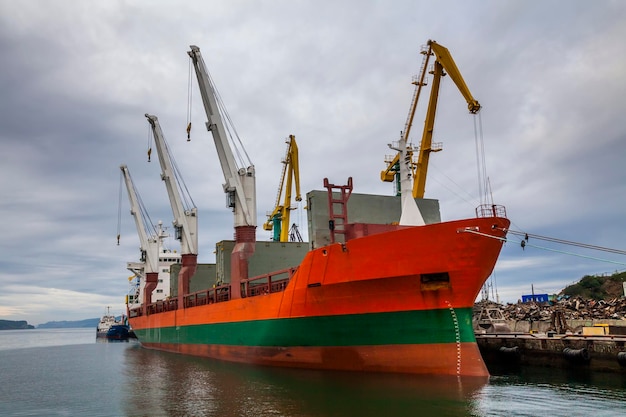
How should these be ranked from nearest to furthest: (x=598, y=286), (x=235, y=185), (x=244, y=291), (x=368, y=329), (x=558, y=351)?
(x=368, y=329) < (x=558, y=351) < (x=244, y=291) < (x=235, y=185) < (x=598, y=286)

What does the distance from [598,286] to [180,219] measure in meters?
44.5

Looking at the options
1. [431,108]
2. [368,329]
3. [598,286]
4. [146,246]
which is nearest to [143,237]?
[146,246]

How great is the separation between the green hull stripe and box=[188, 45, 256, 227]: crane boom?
19.7ft

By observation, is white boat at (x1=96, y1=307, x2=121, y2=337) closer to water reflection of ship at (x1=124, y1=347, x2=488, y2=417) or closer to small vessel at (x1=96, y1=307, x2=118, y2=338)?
small vessel at (x1=96, y1=307, x2=118, y2=338)

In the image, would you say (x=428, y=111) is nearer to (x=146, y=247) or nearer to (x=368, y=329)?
(x=368, y=329)

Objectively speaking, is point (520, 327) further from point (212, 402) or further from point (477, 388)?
point (212, 402)

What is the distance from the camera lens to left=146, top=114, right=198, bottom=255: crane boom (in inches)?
1219

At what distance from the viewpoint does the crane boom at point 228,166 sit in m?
23.1

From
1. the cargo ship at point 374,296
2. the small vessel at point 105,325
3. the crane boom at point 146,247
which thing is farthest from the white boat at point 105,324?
the cargo ship at point 374,296

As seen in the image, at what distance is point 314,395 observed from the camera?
12.4m

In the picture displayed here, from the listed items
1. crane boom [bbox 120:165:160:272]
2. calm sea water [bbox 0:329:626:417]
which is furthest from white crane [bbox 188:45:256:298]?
crane boom [bbox 120:165:160:272]

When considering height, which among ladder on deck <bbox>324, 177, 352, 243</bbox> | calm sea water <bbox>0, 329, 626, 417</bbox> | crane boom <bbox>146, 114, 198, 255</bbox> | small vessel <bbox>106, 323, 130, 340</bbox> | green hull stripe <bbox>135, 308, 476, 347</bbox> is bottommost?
small vessel <bbox>106, 323, 130, 340</bbox>

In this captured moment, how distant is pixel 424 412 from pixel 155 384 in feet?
32.3

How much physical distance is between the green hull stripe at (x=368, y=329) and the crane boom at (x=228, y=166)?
599 cm
